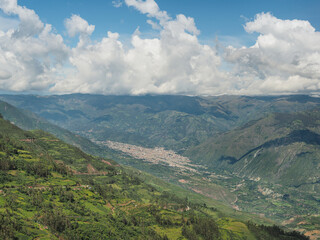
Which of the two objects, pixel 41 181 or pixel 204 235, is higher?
pixel 41 181

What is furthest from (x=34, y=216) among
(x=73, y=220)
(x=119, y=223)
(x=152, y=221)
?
(x=152, y=221)

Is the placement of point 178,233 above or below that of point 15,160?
below

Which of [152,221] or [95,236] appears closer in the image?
[95,236]

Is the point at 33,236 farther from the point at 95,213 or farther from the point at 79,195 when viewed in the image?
the point at 79,195

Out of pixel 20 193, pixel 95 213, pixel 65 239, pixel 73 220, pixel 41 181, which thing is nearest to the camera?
pixel 65 239

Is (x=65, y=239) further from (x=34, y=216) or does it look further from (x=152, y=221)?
(x=152, y=221)

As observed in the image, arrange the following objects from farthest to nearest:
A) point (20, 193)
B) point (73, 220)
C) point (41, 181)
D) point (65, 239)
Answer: point (41, 181) < point (20, 193) < point (73, 220) < point (65, 239)

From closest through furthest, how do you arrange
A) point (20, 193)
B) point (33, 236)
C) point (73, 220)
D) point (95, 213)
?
point (33, 236)
point (73, 220)
point (20, 193)
point (95, 213)

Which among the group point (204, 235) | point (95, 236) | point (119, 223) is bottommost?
point (204, 235)

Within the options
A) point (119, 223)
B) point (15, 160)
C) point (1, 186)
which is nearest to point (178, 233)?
point (119, 223)
